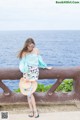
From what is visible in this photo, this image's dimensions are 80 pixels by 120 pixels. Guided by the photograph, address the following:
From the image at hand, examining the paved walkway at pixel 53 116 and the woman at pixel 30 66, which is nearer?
the paved walkway at pixel 53 116

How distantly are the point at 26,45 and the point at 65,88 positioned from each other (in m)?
2.14

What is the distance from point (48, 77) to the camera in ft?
23.2

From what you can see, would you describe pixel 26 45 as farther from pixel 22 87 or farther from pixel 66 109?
pixel 66 109

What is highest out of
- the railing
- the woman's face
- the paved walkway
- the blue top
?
the woman's face

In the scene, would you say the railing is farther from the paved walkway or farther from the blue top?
the paved walkway

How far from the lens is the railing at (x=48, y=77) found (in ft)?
23.0

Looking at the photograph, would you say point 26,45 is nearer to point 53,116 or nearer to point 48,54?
point 53,116

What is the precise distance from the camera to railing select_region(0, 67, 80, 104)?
7.00m

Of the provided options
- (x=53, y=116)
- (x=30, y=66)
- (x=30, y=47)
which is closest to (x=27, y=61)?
(x=30, y=66)

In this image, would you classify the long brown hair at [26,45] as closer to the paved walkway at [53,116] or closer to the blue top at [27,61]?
the blue top at [27,61]

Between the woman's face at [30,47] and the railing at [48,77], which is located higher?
the woman's face at [30,47]

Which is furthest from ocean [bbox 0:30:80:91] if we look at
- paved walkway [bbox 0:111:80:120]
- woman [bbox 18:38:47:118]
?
paved walkway [bbox 0:111:80:120]

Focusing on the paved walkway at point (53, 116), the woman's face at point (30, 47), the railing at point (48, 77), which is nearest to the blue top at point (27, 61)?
the woman's face at point (30, 47)

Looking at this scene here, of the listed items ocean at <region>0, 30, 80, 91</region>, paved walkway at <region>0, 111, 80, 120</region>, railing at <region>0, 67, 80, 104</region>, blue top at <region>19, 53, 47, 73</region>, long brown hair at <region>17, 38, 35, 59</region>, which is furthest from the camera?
ocean at <region>0, 30, 80, 91</region>
